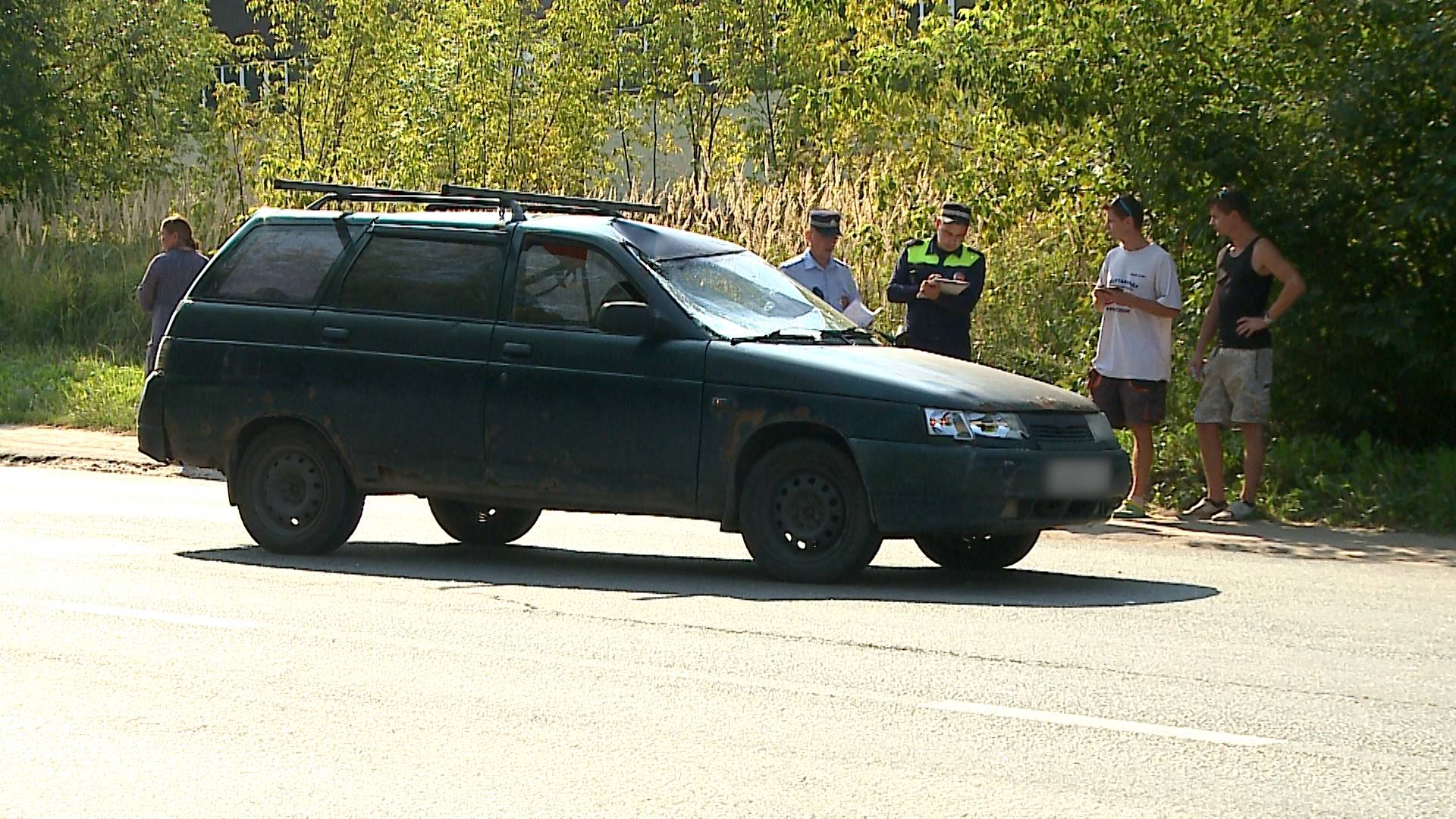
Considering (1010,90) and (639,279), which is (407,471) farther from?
(1010,90)

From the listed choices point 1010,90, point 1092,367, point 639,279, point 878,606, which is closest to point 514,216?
point 639,279

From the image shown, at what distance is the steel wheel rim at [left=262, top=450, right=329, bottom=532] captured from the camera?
37.5 ft

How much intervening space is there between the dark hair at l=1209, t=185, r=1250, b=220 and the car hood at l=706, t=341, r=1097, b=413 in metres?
3.14

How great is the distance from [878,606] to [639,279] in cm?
217

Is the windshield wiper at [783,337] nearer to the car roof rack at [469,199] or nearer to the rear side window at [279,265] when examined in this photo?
the car roof rack at [469,199]

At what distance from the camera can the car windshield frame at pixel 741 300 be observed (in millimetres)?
10711

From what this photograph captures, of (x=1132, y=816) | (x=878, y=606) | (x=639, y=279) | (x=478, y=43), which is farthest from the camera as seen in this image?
(x=478, y=43)

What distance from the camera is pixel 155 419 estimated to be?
1177 cm

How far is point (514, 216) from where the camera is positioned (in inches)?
443

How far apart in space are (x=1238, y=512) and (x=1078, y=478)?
3656mm

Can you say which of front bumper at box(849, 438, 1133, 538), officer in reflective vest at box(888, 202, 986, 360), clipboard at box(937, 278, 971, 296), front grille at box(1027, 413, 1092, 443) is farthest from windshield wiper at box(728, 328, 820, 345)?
officer in reflective vest at box(888, 202, 986, 360)

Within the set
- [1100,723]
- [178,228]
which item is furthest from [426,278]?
[178,228]

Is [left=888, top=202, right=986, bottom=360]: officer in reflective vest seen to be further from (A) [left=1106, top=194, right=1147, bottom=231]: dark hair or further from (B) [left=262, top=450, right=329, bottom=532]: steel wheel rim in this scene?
(B) [left=262, top=450, right=329, bottom=532]: steel wheel rim

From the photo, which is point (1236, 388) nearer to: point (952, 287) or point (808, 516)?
point (952, 287)
